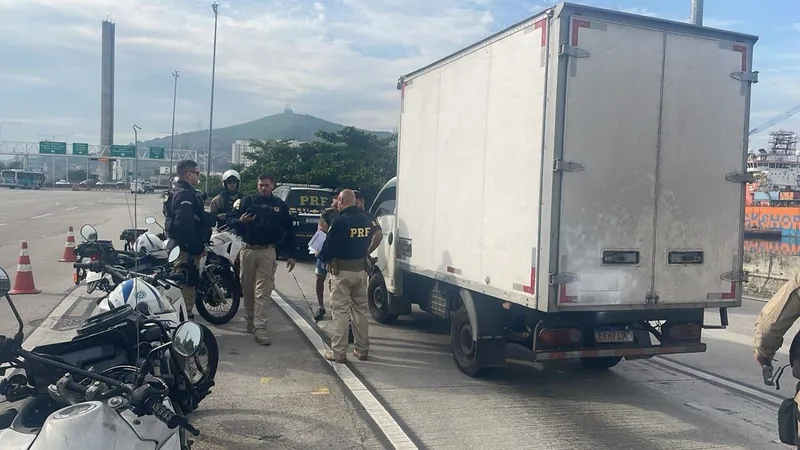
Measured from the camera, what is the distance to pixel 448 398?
19.2 ft

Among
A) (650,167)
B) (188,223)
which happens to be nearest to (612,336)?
(650,167)

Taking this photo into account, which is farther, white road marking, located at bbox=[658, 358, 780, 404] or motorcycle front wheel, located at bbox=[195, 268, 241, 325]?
motorcycle front wheel, located at bbox=[195, 268, 241, 325]

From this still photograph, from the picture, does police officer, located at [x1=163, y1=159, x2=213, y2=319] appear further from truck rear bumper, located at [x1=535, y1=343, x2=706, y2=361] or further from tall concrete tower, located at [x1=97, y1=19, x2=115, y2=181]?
truck rear bumper, located at [x1=535, y1=343, x2=706, y2=361]

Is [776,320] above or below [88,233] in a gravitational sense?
below

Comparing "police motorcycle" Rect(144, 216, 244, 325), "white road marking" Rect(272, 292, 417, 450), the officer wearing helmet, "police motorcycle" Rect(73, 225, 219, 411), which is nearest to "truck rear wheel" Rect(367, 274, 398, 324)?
"white road marking" Rect(272, 292, 417, 450)

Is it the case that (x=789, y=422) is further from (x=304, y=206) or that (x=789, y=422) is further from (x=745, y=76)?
(x=304, y=206)

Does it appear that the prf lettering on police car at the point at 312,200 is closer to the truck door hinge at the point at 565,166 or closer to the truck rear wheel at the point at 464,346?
the truck rear wheel at the point at 464,346

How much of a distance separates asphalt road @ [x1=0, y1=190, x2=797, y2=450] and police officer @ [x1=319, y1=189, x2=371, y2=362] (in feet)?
0.93

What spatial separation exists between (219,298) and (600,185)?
5044 millimetres

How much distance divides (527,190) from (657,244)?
48.5 inches

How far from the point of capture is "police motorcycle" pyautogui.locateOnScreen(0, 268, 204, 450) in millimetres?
2471

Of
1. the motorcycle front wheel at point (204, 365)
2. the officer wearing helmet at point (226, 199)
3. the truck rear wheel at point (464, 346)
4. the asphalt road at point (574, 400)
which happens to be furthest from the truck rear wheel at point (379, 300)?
the motorcycle front wheel at point (204, 365)

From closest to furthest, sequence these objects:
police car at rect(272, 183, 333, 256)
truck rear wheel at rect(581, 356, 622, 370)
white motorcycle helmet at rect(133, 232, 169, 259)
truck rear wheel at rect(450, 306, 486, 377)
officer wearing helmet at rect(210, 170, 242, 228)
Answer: truck rear wheel at rect(450, 306, 486, 377)
truck rear wheel at rect(581, 356, 622, 370)
white motorcycle helmet at rect(133, 232, 169, 259)
officer wearing helmet at rect(210, 170, 242, 228)
police car at rect(272, 183, 333, 256)

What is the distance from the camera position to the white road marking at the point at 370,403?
15.8 ft
